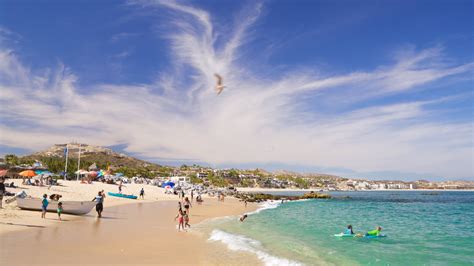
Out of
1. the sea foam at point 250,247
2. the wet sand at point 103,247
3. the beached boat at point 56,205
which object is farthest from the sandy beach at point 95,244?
the beached boat at point 56,205

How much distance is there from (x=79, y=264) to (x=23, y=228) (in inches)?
312

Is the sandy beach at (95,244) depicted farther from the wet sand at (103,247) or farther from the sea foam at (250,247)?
the sea foam at (250,247)

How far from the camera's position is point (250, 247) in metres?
15.0

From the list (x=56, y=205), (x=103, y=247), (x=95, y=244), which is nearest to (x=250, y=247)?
(x=103, y=247)

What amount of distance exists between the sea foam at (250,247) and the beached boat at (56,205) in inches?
392

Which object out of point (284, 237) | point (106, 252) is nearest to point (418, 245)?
point (284, 237)

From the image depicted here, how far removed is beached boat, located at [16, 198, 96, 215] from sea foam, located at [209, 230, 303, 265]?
9.96 metres

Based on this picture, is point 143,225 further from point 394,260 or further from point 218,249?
point 394,260

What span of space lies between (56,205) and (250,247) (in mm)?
13993

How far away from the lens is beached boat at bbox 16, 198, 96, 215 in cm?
2164

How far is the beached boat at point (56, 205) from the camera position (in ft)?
71.0

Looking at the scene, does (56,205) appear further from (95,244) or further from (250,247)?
(250,247)

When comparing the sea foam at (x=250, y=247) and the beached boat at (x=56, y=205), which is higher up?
the beached boat at (x=56, y=205)

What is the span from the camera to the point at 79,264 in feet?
33.0
